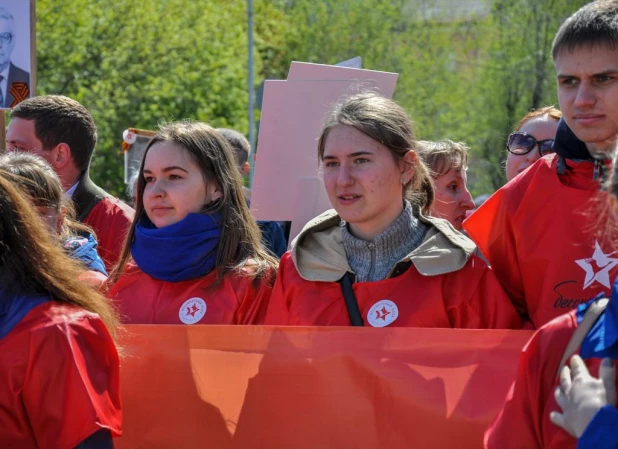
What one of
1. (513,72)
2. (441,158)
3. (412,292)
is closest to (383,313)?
(412,292)

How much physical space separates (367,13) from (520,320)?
27170 millimetres

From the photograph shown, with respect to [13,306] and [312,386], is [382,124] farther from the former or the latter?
[13,306]

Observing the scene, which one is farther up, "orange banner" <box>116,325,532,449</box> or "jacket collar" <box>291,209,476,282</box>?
"jacket collar" <box>291,209,476,282</box>

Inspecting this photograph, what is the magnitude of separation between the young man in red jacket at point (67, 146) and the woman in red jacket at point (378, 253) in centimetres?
196

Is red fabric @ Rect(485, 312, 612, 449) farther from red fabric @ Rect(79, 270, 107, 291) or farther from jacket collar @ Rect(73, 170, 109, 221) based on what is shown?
jacket collar @ Rect(73, 170, 109, 221)

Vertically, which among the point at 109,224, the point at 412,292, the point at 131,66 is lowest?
the point at 131,66

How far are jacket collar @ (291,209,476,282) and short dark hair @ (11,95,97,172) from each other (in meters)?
2.30

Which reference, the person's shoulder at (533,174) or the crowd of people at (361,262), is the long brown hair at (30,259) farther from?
the person's shoulder at (533,174)

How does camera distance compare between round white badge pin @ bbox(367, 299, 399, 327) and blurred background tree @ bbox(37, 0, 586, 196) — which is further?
blurred background tree @ bbox(37, 0, 586, 196)

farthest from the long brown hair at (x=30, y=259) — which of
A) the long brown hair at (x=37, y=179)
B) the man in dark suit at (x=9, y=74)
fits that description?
the man in dark suit at (x=9, y=74)

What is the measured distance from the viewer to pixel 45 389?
2.85 m

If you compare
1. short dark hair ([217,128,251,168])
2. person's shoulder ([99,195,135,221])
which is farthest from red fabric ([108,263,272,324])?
short dark hair ([217,128,251,168])

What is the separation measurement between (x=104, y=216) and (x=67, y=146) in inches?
19.4

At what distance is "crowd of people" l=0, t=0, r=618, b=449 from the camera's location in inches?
102
